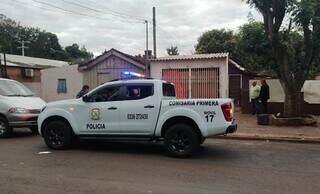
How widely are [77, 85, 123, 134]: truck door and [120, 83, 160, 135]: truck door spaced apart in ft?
0.60

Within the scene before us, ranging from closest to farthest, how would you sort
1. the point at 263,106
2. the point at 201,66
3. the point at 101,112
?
the point at 101,112 → the point at 263,106 → the point at 201,66

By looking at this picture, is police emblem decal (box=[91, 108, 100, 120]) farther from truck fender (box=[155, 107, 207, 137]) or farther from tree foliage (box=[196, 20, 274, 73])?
tree foliage (box=[196, 20, 274, 73])

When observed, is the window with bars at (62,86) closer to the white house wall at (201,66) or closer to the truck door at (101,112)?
the white house wall at (201,66)

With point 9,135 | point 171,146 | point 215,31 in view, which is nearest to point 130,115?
point 171,146

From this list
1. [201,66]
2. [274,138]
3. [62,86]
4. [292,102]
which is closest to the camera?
[274,138]

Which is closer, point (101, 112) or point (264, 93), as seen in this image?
point (101, 112)

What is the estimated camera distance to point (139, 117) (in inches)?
410

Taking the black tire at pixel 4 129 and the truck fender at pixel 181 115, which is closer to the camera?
the truck fender at pixel 181 115

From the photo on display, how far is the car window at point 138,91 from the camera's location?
10.6 meters

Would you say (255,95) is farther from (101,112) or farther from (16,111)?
(16,111)

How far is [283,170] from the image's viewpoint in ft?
28.3

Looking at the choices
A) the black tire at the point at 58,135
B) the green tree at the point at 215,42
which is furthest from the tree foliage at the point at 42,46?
the black tire at the point at 58,135

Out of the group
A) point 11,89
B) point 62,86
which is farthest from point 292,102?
point 62,86

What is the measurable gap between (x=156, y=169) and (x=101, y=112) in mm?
2721
